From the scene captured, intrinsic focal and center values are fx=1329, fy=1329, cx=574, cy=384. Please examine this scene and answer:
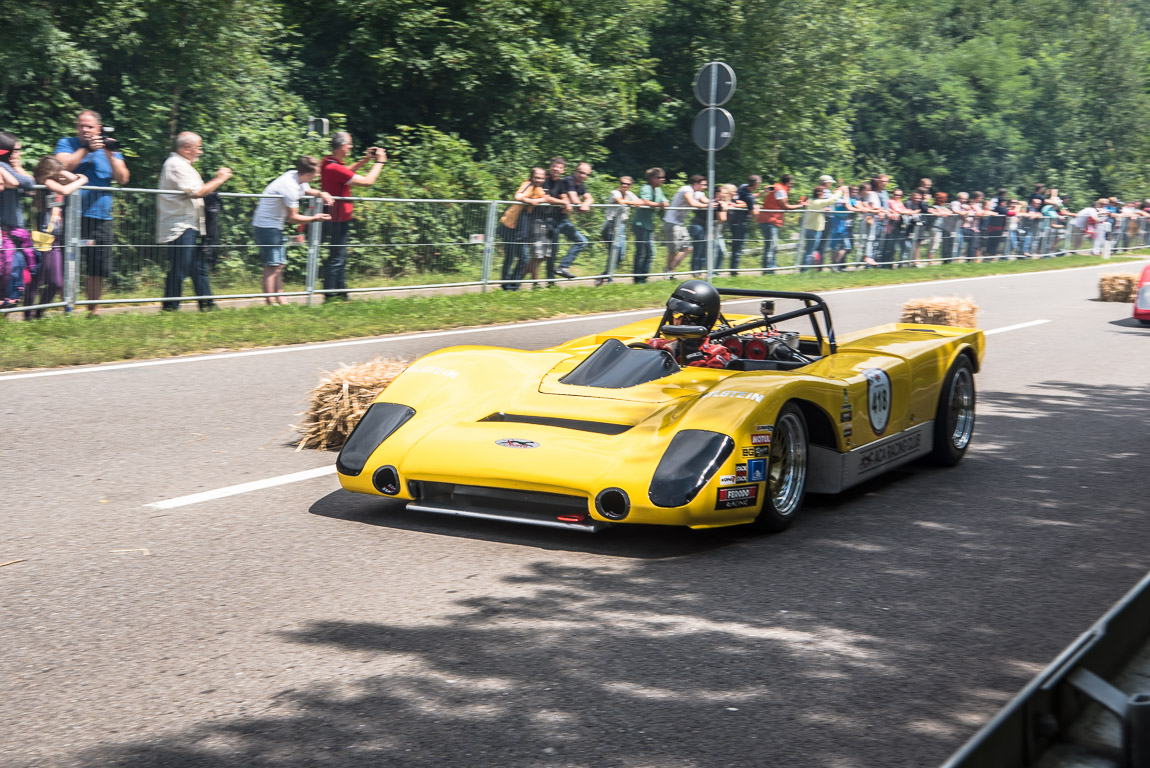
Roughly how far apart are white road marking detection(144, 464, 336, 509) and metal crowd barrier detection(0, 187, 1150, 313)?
5.87 meters

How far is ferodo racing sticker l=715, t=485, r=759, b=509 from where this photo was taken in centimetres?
566

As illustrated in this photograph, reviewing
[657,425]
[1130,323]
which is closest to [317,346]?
[657,425]

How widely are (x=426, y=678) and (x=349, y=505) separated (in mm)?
2493

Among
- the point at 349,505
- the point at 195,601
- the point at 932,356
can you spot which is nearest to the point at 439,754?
the point at 195,601

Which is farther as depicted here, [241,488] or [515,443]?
[241,488]

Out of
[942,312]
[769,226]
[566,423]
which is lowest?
[566,423]

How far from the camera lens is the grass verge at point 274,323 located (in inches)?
428

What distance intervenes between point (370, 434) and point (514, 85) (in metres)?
19.6

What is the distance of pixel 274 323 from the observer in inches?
511

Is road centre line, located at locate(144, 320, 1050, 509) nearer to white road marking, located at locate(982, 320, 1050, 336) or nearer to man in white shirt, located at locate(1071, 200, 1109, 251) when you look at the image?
white road marking, located at locate(982, 320, 1050, 336)

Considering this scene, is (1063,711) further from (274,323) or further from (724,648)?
(274,323)

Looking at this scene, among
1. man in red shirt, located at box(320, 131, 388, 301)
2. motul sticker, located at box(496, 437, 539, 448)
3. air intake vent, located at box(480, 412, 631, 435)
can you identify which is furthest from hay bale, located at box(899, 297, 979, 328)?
motul sticker, located at box(496, 437, 539, 448)

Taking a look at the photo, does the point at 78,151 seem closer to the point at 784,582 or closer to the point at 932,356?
the point at 932,356

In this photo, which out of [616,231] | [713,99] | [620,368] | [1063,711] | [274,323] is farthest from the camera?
[616,231]
